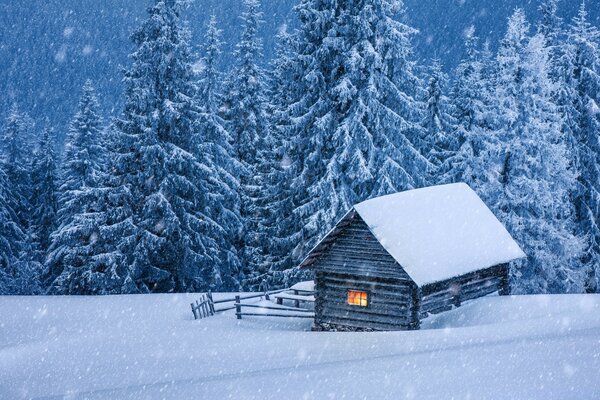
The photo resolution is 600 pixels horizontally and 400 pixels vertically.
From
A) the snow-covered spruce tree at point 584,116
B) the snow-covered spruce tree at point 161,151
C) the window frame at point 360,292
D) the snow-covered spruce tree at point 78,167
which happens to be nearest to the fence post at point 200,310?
the snow-covered spruce tree at point 161,151

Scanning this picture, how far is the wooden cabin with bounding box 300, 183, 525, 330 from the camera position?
21.2 m

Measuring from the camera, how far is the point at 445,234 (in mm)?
23234

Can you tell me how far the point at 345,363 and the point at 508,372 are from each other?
12.2 feet

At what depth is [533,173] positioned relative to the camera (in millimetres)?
30391

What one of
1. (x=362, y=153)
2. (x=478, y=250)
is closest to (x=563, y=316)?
(x=478, y=250)

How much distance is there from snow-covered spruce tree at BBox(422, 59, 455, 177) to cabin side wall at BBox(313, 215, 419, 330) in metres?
15.9

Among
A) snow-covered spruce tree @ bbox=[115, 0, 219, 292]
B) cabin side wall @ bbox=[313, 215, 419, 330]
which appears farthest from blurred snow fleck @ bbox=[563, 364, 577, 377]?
snow-covered spruce tree @ bbox=[115, 0, 219, 292]

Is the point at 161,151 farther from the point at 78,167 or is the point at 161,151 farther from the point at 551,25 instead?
the point at 551,25

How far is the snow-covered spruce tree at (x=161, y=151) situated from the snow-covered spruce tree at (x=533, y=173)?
15.7 metres

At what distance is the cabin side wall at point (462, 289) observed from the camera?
22.2 metres

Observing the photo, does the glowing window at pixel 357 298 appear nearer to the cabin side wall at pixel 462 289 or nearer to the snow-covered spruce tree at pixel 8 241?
the cabin side wall at pixel 462 289

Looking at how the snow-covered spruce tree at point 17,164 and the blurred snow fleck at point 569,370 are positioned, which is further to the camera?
the snow-covered spruce tree at point 17,164

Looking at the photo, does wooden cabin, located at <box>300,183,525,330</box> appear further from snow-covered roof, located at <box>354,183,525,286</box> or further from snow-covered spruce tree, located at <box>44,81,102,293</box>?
snow-covered spruce tree, located at <box>44,81,102,293</box>

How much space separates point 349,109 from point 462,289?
32.4 feet
